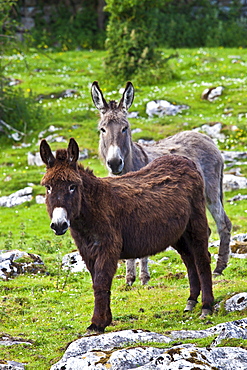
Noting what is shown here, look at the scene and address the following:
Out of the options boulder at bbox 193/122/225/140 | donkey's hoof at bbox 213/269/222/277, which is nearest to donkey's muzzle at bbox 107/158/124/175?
donkey's hoof at bbox 213/269/222/277

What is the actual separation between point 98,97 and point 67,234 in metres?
6.39

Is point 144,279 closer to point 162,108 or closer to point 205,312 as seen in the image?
point 205,312

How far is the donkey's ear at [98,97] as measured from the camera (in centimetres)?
1080

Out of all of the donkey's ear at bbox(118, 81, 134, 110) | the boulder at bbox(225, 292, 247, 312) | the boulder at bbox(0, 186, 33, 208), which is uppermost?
the donkey's ear at bbox(118, 81, 134, 110)

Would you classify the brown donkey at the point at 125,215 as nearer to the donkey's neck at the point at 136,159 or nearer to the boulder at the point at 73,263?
the donkey's neck at the point at 136,159

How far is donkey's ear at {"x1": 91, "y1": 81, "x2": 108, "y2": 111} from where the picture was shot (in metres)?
10.8

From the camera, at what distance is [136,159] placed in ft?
36.7

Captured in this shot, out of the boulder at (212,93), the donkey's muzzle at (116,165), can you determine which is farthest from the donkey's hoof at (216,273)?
the boulder at (212,93)

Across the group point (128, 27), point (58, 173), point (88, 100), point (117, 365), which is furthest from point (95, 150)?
point (117, 365)

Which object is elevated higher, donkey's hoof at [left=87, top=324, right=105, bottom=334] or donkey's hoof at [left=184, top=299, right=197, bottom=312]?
donkey's hoof at [left=87, top=324, right=105, bottom=334]

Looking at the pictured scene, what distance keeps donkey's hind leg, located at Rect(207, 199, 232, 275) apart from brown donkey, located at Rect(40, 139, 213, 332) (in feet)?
8.92

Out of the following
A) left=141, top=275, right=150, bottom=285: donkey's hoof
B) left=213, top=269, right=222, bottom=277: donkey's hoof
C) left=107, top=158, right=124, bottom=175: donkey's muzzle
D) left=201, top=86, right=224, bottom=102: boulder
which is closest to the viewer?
left=107, top=158, right=124, bottom=175: donkey's muzzle

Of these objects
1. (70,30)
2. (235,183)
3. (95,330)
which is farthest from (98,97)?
(70,30)

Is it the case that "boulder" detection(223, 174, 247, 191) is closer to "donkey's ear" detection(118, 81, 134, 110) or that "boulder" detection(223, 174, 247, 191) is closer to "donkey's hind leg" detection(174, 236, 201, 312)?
"donkey's ear" detection(118, 81, 134, 110)
